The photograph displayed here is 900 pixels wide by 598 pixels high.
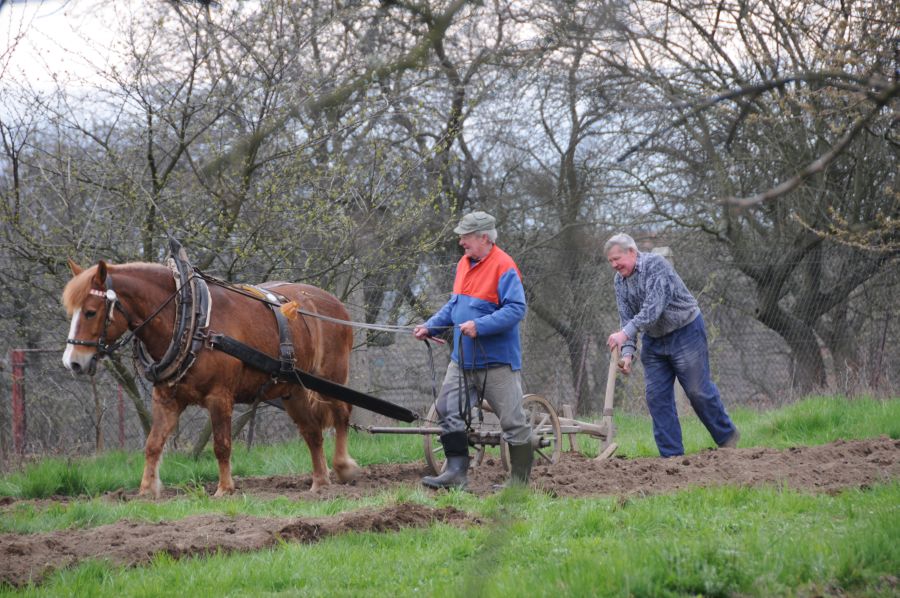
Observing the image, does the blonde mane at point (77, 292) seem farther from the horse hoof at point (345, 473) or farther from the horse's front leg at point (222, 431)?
the horse hoof at point (345, 473)

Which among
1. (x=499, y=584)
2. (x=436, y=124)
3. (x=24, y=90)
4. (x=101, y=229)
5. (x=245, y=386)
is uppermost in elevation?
(x=436, y=124)

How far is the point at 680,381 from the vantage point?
306 inches

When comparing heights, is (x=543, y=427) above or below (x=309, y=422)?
below

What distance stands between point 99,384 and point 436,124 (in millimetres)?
6005

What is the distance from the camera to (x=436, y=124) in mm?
13703

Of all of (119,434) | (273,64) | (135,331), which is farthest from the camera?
(119,434)

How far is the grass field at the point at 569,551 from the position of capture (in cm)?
366

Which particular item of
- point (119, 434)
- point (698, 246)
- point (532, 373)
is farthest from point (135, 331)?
point (698, 246)

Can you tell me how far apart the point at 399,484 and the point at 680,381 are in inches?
96.5

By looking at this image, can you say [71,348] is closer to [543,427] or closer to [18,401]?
[18,401]

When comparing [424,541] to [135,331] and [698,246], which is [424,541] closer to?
[135,331]

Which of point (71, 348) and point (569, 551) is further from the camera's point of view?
point (71, 348)

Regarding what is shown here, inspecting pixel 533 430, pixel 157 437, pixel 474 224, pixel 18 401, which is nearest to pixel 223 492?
pixel 157 437

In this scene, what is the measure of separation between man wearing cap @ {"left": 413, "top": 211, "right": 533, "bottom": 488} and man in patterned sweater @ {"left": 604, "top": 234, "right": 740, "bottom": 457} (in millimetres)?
1184
